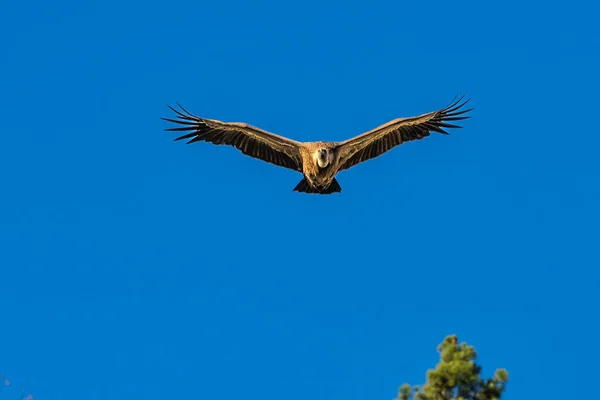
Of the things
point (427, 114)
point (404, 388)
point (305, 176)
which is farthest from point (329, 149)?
point (404, 388)

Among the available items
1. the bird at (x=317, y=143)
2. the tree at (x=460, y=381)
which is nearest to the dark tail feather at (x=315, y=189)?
the bird at (x=317, y=143)

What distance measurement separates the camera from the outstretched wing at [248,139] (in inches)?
1331

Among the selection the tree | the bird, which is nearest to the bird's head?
the bird

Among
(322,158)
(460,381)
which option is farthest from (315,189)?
(460,381)

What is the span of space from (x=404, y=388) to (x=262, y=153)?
14.0 metres

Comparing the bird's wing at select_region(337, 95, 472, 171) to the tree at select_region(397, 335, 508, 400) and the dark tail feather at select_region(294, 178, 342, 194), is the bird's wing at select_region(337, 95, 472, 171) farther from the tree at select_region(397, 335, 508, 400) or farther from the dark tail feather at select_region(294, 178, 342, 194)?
the tree at select_region(397, 335, 508, 400)

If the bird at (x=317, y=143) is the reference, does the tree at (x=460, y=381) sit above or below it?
below

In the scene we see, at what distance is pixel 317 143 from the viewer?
112ft

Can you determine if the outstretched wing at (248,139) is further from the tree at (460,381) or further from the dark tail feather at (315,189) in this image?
the tree at (460,381)

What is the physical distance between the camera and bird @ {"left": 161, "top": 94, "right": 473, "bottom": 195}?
33.8 metres

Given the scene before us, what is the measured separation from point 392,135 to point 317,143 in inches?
103

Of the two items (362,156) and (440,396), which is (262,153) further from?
(440,396)

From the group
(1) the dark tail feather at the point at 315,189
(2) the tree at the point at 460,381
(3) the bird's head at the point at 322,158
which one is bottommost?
(2) the tree at the point at 460,381

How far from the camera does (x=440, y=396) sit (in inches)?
850
